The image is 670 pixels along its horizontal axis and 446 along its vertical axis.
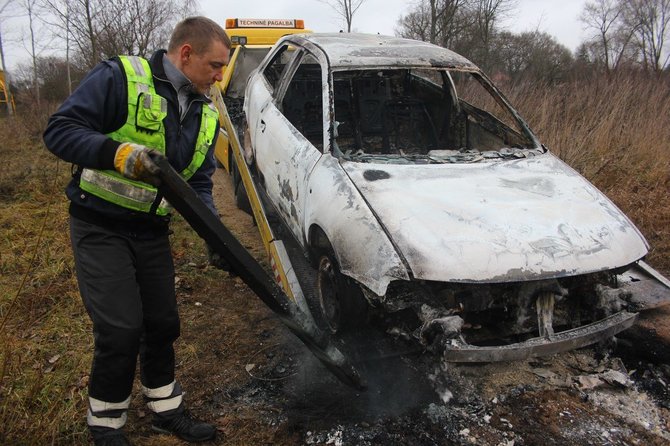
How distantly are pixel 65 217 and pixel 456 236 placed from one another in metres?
4.52

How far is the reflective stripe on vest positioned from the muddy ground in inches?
46.0

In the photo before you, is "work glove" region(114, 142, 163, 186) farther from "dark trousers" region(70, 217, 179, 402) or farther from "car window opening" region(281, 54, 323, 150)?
"car window opening" region(281, 54, 323, 150)

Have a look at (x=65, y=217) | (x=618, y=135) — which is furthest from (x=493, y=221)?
(x=618, y=135)

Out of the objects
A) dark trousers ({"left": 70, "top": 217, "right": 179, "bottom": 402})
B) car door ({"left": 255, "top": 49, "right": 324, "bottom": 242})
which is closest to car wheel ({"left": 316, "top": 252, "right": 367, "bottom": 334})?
car door ({"left": 255, "top": 49, "right": 324, "bottom": 242})

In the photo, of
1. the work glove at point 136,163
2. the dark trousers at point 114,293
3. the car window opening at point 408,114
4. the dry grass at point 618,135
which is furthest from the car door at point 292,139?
the dry grass at point 618,135

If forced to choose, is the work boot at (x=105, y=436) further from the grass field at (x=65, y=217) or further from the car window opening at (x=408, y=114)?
the car window opening at (x=408, y=114)

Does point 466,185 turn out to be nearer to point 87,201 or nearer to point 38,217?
point 87,201

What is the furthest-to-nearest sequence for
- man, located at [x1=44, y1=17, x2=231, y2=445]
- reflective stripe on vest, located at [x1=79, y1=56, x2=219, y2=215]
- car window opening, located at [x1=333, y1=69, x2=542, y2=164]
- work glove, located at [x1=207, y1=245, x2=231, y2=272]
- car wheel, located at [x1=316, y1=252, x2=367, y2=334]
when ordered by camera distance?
car window opening, located at [x1=333, y1=69, x2=542, y2=164]
car wheel, located at [x1=316, y1=252, x2=367, y2=334]
work glove, located at [x1=207, y1=245, x2=231, y2=272]
reflective stripe on vest, located at [x1=79, y1=56, x2=219, y2=215]
man, located at [x1=44, y1=17, x2=231, y2=445]

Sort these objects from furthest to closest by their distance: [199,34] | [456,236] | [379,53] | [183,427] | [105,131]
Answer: [379,53]
[456,236]
[183,427]
[199,34]
[105,131]

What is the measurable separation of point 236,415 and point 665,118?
7.74 m

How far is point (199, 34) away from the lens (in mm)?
1943

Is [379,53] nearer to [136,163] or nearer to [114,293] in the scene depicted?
[136,163]

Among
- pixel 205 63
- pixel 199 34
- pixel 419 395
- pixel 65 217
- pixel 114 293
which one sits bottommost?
pixel 419 395

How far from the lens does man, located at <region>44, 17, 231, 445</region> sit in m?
1.72
